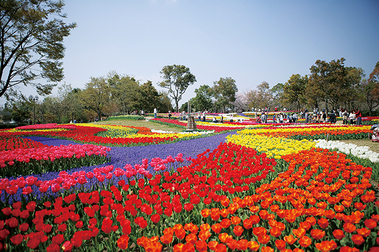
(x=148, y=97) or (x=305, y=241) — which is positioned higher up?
(x=148, y=97)

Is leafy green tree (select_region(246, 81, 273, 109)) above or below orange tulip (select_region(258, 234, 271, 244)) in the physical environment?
above

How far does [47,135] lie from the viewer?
42.5 feet

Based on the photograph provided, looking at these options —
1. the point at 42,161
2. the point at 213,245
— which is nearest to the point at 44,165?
the point at 42,161

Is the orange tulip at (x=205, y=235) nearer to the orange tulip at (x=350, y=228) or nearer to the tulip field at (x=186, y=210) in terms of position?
the tulip field at (x=186, y=210)

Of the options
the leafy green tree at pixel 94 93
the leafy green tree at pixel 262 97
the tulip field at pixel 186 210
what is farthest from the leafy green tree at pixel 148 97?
the tulip field at pixel 186 210

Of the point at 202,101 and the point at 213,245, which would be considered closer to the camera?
the point at 213,245

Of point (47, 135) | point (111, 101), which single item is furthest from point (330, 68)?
point (111, 101)

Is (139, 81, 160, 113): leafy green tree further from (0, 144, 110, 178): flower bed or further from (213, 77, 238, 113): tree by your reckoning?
(0, 144, 110, 178): flower bed

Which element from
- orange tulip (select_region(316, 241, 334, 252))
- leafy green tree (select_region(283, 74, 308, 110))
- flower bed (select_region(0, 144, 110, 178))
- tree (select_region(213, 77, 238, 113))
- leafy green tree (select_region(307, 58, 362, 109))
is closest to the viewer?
orange tulip (select_region(316, 241, 334, 252))

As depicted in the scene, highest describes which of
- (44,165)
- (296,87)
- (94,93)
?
(296,87)

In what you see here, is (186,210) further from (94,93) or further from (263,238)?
(94,93)

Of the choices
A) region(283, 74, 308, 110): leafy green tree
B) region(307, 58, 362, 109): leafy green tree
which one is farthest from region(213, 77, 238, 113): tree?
region(307, 58, 362, 109): leafy green tree

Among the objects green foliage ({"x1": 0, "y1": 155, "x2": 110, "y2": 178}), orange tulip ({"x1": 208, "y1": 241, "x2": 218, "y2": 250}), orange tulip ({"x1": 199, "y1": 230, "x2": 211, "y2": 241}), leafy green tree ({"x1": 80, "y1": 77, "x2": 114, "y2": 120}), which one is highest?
leafy green tree ({"x1": 80, "y1": 77, "x2": 114, "y2": 120})

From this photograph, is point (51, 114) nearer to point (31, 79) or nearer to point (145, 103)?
point (145, 103)
